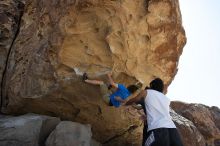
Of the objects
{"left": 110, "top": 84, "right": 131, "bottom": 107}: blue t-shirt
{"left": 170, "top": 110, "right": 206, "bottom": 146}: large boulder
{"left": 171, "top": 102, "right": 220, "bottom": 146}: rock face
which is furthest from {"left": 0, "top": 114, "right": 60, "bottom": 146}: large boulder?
{"left": 171, "top": 102, "right": 220, "bottom": 146}: rock face

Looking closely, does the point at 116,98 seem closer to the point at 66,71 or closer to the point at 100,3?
the point at 66,71

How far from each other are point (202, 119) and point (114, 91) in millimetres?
11146

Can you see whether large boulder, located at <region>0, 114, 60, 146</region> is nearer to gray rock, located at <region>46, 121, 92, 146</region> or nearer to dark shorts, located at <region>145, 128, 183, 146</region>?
gray rock, located at <region>46, 121, 92, 146</region>

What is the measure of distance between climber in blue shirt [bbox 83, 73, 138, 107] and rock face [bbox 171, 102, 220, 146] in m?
10.6

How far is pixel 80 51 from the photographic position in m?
7.43

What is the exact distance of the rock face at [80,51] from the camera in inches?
287

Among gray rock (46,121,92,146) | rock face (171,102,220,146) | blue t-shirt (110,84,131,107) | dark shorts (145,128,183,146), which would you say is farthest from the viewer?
rock face (171,102,220,146)

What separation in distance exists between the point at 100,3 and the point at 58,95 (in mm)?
2207

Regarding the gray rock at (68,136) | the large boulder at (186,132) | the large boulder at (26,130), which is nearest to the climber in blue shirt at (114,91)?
the gray rock at (68,136)

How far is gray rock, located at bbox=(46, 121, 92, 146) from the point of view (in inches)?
267

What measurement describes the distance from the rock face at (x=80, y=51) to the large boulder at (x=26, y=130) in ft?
1.74

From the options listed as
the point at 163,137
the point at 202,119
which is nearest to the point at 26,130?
the point at 163,137

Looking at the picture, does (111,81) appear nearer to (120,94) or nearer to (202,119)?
(120,94)

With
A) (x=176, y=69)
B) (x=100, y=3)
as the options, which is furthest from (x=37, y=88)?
(x=176, y=69)
